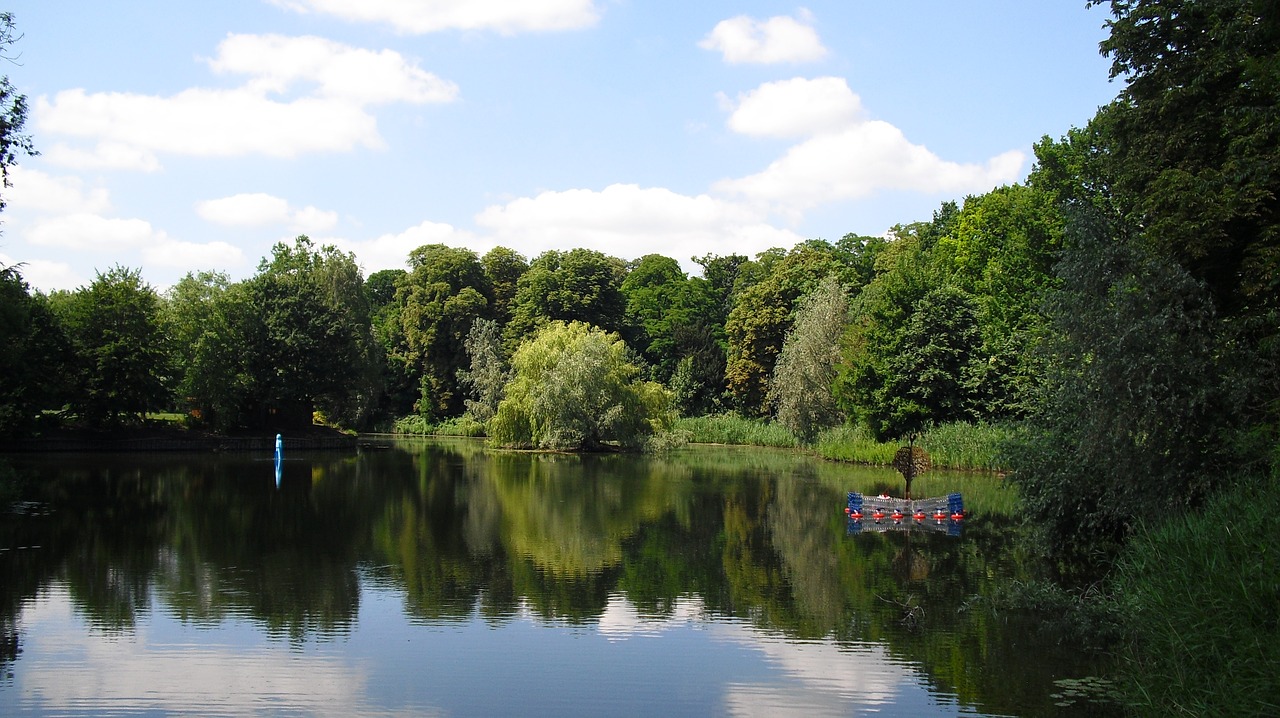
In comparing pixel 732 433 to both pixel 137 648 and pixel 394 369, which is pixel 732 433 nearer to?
pixel 394 369

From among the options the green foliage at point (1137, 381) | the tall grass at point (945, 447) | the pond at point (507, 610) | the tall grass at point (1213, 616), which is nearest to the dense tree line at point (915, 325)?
the green foliage at point (1137, 381)

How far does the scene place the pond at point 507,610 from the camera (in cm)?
1027

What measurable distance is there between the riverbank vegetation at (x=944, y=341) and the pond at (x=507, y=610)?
2.25 m

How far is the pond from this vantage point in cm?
1027

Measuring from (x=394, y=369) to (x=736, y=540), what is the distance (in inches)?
2330

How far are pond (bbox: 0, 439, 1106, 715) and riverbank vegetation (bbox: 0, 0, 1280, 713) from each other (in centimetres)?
225

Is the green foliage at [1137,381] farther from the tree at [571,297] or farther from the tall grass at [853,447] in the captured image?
the tree at [571,297]

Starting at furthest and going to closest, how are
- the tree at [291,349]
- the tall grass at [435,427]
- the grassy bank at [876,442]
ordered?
the tall grass at [435,427] < the tree at [291,349] < the grassy bank at [876,442]

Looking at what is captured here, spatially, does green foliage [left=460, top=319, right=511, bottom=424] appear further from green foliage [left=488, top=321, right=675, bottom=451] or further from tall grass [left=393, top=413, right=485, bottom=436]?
green foliage [left=488, top=321, right=675, bottom=451]

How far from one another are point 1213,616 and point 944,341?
33521 mm

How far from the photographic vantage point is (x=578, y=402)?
51156 millimetres

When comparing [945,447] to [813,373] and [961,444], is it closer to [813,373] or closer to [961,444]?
[961,444]

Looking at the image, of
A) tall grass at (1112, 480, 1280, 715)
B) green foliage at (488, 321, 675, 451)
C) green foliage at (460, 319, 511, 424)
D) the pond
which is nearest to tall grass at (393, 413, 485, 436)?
green foliage at (460, 319, 511, 424)

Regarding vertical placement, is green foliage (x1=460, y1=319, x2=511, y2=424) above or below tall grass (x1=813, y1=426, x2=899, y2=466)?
above
